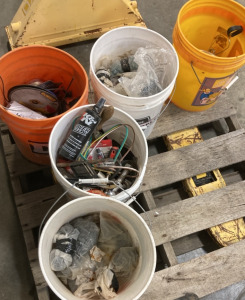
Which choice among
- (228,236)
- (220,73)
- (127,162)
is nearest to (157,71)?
(220,73)

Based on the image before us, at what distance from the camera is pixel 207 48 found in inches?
55.1

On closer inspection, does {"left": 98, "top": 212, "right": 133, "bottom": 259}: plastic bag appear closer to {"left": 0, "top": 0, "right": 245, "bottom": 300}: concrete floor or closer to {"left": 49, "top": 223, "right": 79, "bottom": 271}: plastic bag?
{"left": 49, "top": 223, "right": 79, "bottom": 271}: plastic bag

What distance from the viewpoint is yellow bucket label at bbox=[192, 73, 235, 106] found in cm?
117

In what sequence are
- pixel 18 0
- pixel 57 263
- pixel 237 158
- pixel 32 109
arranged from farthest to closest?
pixel 18 0 → pixel 237 158 → pixel 32 109 → pixel 57 263

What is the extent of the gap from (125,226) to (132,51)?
0.69 meters

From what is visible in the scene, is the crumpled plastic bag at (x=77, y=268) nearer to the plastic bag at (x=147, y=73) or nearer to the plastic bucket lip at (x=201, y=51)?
the plastic bag at (x=147, y=73)

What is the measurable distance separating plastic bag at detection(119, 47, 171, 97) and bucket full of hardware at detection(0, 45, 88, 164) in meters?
0.17

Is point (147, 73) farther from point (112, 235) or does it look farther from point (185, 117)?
point (112, 235)

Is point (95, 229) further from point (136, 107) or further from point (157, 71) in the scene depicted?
point (157, 71)

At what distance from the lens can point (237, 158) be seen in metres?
1.28

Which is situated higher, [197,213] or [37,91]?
[37,91]

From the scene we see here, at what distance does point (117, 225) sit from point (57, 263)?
0.21m

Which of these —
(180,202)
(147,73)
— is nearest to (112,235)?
(180,202)

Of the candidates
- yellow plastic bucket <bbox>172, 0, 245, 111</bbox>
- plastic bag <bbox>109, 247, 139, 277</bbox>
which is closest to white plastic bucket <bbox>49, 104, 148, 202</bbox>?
plastic bag <bbox>109, 247, 139, 277</bbox>
